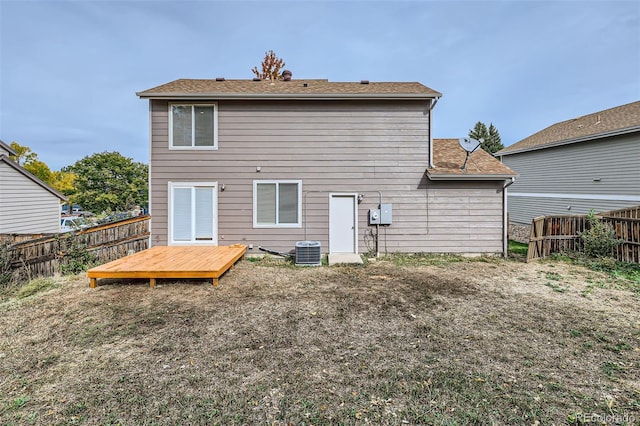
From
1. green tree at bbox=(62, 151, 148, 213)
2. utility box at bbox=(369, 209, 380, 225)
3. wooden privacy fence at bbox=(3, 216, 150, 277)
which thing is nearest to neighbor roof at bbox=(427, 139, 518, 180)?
utility box at bbox=(369, 209, 380, 225)

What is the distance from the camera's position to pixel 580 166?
12500 millimetres

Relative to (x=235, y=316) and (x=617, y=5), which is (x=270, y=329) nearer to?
(x=235, y=316)

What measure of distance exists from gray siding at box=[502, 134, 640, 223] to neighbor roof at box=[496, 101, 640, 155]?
412 mm

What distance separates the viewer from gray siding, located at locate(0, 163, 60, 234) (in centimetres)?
1080

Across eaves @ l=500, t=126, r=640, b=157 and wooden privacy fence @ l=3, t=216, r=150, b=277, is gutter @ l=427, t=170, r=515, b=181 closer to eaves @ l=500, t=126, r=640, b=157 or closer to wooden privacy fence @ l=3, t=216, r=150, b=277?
eaves @ l=500, t=126, r=640, b=157

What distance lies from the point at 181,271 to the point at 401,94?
7.01m

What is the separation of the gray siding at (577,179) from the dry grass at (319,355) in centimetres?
839

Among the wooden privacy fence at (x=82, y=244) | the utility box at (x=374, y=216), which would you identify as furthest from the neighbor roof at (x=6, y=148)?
the utility box at (x=374, y=216)

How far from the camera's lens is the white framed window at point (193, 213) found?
8031 millimetres

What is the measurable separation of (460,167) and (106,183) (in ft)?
113

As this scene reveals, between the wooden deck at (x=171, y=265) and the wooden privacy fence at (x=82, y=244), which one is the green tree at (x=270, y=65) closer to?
the wooden privacy fence at (x=82, y=244)

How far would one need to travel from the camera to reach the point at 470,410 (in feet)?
7.36

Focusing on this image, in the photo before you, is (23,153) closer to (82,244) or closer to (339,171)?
(82,244)

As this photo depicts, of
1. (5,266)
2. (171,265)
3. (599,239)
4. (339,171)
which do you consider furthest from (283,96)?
(599,239)
